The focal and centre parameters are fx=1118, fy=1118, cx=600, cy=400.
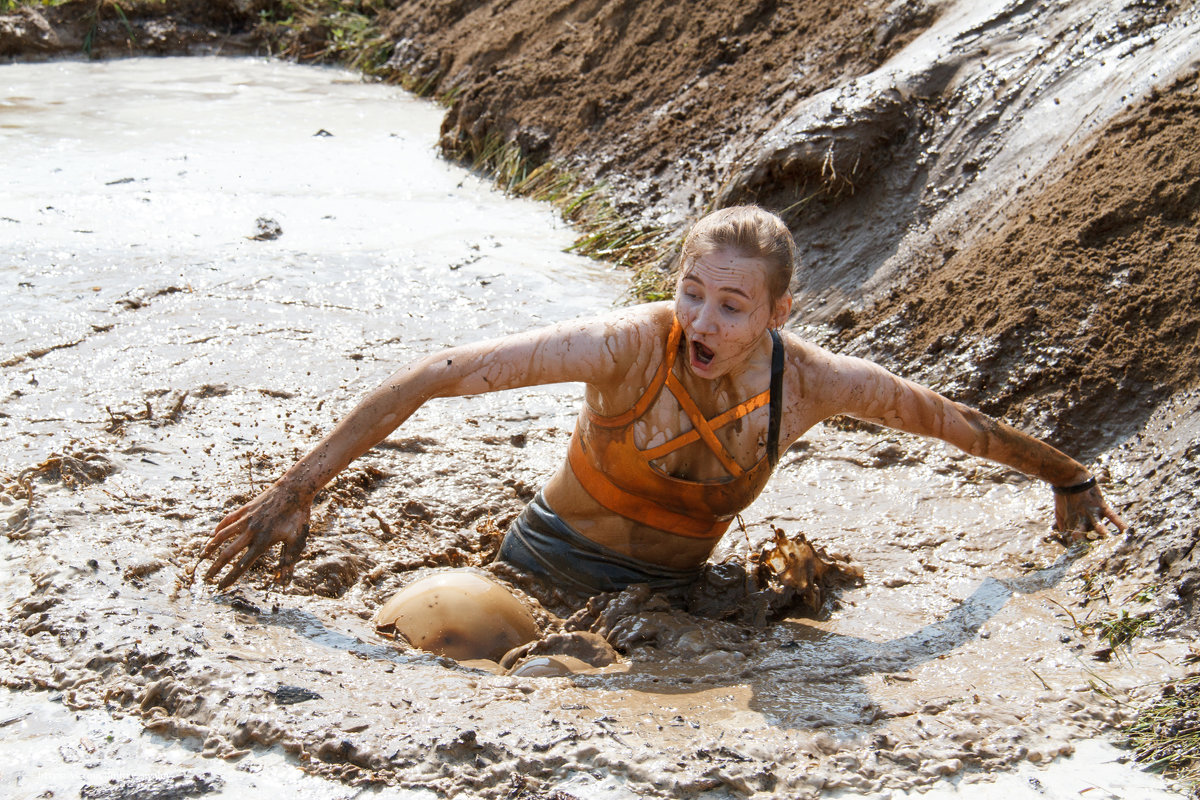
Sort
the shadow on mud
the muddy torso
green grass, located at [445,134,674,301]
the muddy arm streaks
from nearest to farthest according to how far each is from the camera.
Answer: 1. the shadow on mud
2. the muddy torso
3. the muddy arm streaks
4. green grass, located at [445,134,674,301]

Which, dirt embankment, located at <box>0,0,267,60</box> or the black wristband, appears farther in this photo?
dirt embankment, located at <box>0,0,267,60</box>

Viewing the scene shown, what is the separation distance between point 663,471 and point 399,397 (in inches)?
32.8

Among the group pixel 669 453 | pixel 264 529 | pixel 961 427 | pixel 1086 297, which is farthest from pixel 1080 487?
pixel 264 529

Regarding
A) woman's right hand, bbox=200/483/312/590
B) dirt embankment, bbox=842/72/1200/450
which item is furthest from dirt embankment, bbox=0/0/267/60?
woman's right hand, bbox=200/483/312/590

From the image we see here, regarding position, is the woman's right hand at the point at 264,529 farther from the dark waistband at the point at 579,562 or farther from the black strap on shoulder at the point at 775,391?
the black strap on shoulder at the point at 775,391

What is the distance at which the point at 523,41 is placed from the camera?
9227 mm

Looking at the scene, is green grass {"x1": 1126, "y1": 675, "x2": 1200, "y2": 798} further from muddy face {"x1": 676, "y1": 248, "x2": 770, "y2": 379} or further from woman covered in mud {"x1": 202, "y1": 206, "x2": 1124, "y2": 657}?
muddy face {"x1": 676, "y1": 248, "x2": 770, "y2": 379}

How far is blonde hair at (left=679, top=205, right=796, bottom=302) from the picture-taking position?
10.3 ft

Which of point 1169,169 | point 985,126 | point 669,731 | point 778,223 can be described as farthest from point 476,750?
point 985,126

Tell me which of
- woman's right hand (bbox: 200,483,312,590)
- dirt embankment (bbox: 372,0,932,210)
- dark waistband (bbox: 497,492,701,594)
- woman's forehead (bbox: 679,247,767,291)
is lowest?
dark waistband (bbox: 497,492,701,594)

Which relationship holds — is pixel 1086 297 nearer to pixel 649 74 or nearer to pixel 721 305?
pixel 721 305

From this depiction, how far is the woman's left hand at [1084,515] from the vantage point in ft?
11.8

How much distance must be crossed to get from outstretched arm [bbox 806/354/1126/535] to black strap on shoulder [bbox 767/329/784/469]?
176 millimetres

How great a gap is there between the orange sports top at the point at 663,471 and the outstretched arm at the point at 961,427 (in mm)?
246
